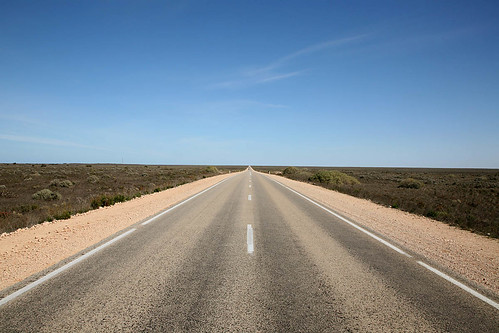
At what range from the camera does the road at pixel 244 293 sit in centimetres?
307

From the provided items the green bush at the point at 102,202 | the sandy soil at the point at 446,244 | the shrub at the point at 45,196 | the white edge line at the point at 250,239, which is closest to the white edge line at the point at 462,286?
the sandy soil at the point at 446,244

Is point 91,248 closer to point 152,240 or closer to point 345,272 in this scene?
point 152,240

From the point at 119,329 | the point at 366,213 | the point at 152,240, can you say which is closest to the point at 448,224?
the point at 366,213

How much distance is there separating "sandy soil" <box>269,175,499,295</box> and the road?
2.48ft

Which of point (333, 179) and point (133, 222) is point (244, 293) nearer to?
point (133, 222)

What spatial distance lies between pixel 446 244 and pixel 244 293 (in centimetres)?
601

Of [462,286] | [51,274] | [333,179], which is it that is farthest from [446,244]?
[333,179]

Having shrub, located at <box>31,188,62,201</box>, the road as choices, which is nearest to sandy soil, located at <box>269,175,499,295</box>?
the road

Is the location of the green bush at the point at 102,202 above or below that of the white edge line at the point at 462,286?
above

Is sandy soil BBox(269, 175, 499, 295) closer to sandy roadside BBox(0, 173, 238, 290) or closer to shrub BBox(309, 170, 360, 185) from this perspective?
sandy roadside BBox(0, 173, 238, 290)

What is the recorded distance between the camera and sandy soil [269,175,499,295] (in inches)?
191

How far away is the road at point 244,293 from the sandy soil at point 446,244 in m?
0.76

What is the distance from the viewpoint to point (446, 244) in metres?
6.78

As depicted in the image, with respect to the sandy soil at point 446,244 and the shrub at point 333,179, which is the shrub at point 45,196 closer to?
the sandy soil at point 446,244
